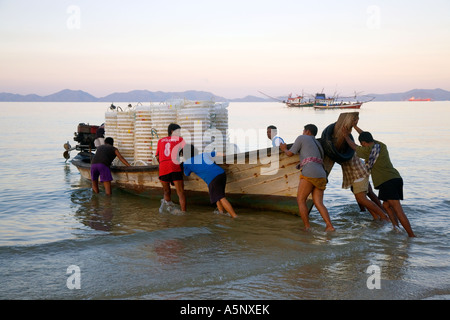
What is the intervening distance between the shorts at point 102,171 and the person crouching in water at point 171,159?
213 cm

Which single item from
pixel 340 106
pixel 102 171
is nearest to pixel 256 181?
pixel 102 171

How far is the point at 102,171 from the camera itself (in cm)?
996

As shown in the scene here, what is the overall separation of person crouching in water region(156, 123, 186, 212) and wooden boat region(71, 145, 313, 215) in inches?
19.7

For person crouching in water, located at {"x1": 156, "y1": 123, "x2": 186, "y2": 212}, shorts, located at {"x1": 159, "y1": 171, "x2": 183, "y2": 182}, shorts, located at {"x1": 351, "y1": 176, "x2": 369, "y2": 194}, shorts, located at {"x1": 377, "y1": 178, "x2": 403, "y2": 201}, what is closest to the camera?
shorts, located at {"x1": 377, "y1": 178, "x2": 403, "y2": 201}

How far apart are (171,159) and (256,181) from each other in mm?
1696

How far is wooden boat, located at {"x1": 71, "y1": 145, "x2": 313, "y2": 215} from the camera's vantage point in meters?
7.52

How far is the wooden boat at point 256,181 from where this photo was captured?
7.52 meters

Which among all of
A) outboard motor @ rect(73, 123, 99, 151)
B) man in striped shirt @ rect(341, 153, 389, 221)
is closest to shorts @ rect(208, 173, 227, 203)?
man in striped shirt @ rect(341, 153, 389, 221)

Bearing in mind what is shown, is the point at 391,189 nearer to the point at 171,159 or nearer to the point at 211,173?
the point at 211,173

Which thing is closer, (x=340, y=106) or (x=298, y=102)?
(x=340, y=106)

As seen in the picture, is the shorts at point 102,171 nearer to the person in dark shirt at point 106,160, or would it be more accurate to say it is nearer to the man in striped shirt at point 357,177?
the person in dark shirt at point 106,160

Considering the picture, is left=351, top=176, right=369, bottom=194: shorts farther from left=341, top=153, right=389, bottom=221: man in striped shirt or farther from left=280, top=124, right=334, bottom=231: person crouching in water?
left=280, top=124, right=334, bottom=231: person crouching in water
